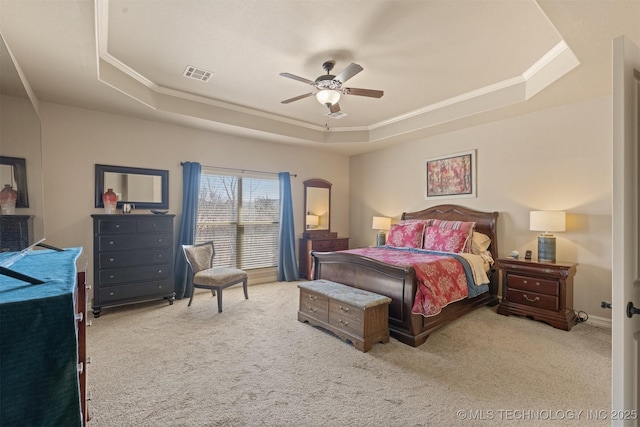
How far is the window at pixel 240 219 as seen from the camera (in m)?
5.07

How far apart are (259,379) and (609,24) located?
377 centimetres

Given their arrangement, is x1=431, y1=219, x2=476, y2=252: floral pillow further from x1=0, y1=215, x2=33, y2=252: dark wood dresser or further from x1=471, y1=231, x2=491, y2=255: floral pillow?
x1=0, y1=215, x2=33, y2=252: dark wood dresser

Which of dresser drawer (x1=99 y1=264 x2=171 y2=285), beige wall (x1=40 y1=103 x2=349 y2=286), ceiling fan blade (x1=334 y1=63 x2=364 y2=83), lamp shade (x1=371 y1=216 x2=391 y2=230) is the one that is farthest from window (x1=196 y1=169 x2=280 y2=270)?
ceiling fan blade (x1=334 y1=63 x2=364 y2=83)

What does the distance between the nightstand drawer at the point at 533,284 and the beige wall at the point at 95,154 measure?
14.3 feet

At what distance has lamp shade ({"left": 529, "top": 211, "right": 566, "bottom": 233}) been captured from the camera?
11.6 feet

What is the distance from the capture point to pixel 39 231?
77.2 inches

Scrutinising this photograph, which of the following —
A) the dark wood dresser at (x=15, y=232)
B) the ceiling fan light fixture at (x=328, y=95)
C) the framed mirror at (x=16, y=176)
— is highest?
the ceiling fan light fixture at (x=328, y=95)

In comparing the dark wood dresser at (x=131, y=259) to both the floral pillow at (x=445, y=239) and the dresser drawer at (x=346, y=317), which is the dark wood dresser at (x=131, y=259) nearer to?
the dresser drawer at (x=346, y=317)

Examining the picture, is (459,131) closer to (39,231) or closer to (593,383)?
(593,383)

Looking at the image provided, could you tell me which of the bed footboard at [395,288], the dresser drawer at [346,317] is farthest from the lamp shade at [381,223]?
the dresser drawer at [346,317]

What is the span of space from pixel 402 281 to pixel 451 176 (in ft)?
8.86

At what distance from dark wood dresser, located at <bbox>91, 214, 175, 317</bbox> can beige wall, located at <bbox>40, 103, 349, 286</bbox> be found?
19.0 inches

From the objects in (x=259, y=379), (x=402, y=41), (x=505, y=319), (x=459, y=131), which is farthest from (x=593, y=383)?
(x=459, y=131)

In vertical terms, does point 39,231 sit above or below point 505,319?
above
